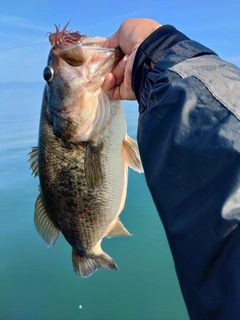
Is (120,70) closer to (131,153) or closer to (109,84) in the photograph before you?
(109,84)

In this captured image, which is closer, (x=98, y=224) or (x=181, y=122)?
(x=181, y=122)

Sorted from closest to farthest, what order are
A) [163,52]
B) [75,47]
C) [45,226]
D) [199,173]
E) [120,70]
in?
[199,173] < [163,52] < [75,47] < [120,70] < [45,226]

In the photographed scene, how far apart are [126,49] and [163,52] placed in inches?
17.8

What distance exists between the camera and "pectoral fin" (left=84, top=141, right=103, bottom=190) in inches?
68.6

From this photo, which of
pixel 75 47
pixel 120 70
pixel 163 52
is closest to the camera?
pixel 163 52

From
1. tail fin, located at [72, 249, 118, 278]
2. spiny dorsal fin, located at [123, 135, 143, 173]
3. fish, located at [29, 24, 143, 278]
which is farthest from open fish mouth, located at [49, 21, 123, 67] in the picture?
tail fin, located at [72, 249, 118, 278]

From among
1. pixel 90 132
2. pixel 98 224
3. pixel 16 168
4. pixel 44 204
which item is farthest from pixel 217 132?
pixel 16 168

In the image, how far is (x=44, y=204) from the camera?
202 centimetres

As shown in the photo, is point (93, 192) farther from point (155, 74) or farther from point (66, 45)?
point (155, 74)

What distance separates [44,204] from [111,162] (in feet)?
1.55

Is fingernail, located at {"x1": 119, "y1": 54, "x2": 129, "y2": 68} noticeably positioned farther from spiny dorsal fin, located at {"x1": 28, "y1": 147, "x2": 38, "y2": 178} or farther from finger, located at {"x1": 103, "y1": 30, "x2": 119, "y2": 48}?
spiny dorsal fin, located at {"x1": 28, "y1": 147, "x2": 38, "y2": 178}

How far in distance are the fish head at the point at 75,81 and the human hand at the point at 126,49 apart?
0.04 meters

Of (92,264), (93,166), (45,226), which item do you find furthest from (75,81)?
(92,264)

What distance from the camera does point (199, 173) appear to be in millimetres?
843
